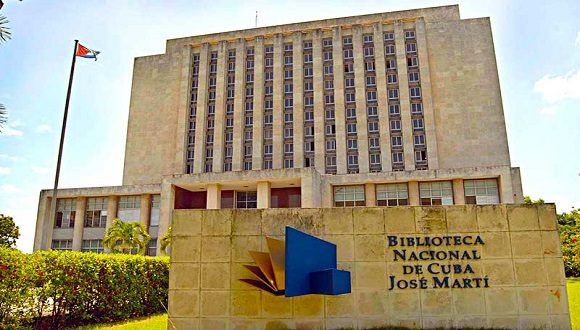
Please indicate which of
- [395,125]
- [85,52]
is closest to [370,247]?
[85,52]

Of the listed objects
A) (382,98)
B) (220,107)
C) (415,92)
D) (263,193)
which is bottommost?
(263,193)

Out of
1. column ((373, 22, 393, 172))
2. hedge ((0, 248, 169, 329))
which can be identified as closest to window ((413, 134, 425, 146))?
column ((373, 22, 393, 172))

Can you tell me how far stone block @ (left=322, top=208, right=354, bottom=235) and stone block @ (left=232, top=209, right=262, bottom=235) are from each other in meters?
1.79

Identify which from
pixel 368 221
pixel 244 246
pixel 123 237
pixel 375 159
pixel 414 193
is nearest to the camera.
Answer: pixel 244 246

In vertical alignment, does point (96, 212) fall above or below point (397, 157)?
below

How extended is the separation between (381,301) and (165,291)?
1113 centimetres

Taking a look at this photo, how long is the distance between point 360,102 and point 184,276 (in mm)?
45608

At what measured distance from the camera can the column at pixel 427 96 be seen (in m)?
50.8

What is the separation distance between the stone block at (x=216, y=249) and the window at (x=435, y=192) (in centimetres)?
3608

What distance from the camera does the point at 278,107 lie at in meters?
56.2

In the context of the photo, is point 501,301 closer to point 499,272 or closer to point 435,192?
point 499,272

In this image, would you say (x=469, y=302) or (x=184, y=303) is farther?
(x=184, y=303)

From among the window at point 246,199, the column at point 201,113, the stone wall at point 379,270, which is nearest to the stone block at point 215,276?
the stone wall at point 379,270

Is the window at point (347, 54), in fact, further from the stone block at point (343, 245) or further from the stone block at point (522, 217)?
the stone block at point (343, 245)
